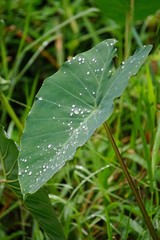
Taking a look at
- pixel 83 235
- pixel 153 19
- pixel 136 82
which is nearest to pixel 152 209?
pixel 83 235

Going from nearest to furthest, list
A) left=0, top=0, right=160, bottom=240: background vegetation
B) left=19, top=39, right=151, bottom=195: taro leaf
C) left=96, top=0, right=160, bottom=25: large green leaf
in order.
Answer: left=19, top=39, right=151, bottom=195: taro leaf < left=0, top=0, right=160, bottom=240: background vegetation < left=96, top=0, right=160, bottom=25: large green leaf

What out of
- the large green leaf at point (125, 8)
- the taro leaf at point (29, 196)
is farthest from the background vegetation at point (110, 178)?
the taro leaf at point (29, 196)

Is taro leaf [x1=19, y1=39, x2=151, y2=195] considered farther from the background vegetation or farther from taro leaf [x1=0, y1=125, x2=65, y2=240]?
the background vegetation

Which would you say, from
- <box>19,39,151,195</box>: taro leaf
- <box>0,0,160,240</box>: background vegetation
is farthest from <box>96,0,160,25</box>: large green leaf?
<box>19,39,151,195</box>: taro leaf

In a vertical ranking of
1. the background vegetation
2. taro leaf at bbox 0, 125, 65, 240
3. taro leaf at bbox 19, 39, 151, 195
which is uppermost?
taro leaf at bbox 19, 39, 151, 195

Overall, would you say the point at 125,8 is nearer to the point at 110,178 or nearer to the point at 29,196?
the point at 110,178

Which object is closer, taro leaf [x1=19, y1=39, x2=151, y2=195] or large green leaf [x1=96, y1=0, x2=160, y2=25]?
taro leaf [x1=19, y1=39, x2=151, y2=195]
